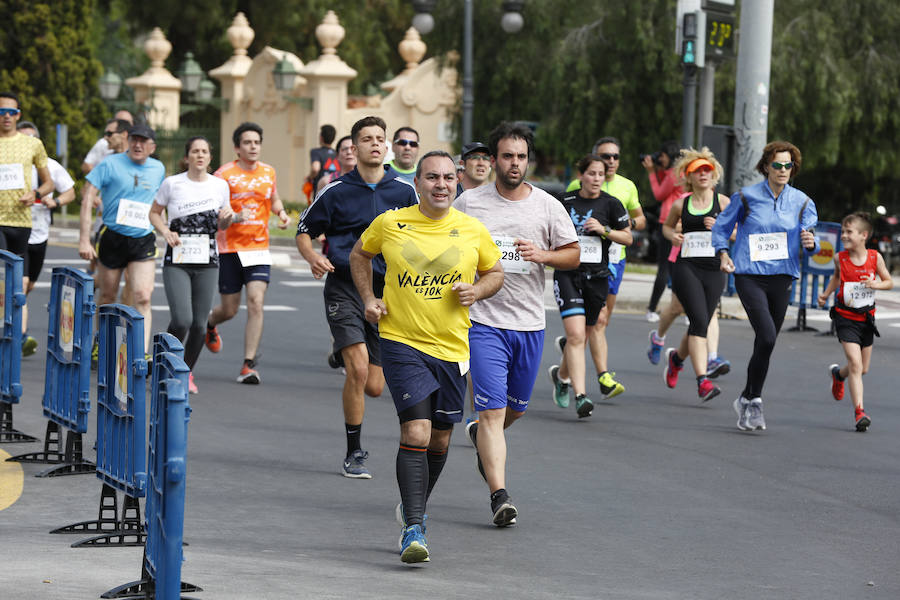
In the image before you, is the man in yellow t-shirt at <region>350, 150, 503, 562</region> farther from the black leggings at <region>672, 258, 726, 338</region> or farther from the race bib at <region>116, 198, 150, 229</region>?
the race bib at <region>116, 198, 150, 229</region>

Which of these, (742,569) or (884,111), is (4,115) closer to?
(742,569)

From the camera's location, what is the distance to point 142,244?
11.8 meters

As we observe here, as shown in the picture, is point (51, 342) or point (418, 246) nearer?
point (418, 246)

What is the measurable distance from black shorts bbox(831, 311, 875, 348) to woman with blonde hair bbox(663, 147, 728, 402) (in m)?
1.00

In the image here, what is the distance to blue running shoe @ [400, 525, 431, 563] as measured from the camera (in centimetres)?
644

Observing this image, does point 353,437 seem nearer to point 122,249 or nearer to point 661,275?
point 122,249

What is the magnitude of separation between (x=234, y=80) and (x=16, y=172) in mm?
29148

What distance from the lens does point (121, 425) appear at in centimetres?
654

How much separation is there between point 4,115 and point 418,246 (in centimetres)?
610

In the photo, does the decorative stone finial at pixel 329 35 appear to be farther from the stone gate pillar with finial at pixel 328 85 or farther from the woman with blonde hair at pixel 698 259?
the woman with blonde hair at pixel 698 259

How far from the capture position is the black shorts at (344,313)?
28.9ft

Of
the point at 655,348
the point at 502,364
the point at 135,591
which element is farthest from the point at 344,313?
the point at 655,348

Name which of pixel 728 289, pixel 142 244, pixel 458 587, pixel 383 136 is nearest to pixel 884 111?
pixel 728 289

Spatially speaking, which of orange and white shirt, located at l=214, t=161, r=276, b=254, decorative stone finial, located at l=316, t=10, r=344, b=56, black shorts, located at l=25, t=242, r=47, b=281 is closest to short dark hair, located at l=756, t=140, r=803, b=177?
orange and white shirt, located at l=214, t=161, r=276, b=254
